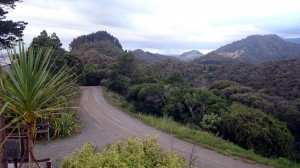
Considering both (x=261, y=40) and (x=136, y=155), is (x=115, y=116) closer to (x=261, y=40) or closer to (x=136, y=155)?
(x=136, y=155)

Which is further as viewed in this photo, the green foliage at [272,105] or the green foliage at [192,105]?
the green foliage at [272,105]

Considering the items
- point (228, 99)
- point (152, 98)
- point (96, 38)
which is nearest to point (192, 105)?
point (152, 98)

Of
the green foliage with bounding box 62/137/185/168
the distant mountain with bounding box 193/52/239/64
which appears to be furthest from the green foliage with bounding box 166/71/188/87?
the distant mountain with bounding box 193/52/239/64

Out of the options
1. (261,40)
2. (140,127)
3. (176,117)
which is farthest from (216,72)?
(261,40)

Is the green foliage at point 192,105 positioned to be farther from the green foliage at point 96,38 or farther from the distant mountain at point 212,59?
the green foliage at point 96,38

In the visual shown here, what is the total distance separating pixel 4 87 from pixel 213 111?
749 inches

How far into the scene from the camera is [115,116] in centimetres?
1794

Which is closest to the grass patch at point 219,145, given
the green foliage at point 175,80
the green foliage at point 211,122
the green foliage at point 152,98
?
the green foliage at point 211,122

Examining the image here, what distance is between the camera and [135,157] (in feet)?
13.3

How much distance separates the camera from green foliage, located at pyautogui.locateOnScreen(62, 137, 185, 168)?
157 inches

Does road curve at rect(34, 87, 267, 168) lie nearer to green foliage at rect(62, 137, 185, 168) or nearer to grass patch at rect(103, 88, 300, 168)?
grass patch at rect(103, 88, 300, 168)

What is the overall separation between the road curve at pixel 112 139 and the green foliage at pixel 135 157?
2.39 meters

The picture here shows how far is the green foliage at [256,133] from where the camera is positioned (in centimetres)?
1628

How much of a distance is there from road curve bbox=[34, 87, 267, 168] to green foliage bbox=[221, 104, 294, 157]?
4.97m
